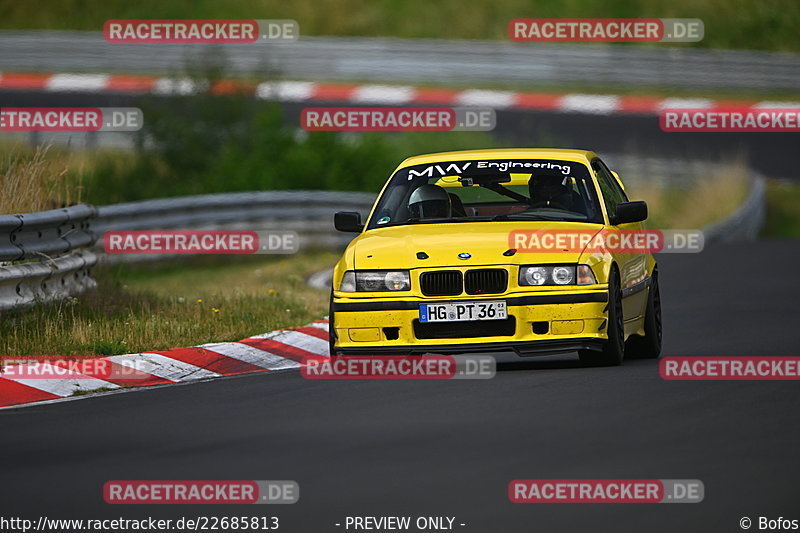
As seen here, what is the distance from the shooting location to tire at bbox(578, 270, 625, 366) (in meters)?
10.9

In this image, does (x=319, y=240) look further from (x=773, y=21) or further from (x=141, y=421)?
(x=773, y=21)

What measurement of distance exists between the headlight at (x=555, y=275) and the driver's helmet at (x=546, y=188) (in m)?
1.34

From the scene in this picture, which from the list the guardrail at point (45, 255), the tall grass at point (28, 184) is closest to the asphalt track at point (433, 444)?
the guardrail at point (45, 255)

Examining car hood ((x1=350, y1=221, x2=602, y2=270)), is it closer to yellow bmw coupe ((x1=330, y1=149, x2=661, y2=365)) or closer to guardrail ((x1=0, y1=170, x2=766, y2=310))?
yellow bmw coupe ((x1=330, y1=149, x2=661, y2=365))

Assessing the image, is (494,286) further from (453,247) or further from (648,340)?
(648,340)

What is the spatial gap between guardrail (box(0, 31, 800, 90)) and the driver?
82.0ft

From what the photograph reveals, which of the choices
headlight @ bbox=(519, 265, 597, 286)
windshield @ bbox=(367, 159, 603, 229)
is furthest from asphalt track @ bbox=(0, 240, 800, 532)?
windshield @ bbox=(367, 159, 603, 229)

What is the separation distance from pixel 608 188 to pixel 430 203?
1497mm

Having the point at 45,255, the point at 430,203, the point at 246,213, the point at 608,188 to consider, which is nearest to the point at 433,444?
the point at 430,203

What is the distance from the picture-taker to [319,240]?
2334 cm

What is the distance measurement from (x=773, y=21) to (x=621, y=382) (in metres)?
33.7

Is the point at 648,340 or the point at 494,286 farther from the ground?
the point at 494,286

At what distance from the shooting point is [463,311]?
1077 cm

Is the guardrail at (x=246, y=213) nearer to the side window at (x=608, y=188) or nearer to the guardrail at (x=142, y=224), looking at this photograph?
the guardrail at (x=142, y=224)
